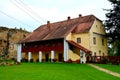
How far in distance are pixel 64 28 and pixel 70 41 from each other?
4.80 meters

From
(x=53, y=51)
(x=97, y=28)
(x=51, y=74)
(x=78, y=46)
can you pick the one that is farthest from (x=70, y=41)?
(x=51, y=74)

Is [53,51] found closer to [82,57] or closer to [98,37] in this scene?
[82,57]

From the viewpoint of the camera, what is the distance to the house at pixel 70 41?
43.0 meters

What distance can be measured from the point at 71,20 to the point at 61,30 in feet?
15.7

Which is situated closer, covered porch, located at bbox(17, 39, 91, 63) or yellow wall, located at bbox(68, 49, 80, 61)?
covered porch, located at bbox(17, 39, 91, 63)

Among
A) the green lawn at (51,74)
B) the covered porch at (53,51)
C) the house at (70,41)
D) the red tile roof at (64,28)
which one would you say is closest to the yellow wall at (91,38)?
the house at (70,41)

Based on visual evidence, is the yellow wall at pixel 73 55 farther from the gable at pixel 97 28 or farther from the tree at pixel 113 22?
the tree at pixel 113 22

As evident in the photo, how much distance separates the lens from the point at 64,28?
156ft

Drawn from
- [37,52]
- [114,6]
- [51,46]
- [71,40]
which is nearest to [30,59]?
[37,52]

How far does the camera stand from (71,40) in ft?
146

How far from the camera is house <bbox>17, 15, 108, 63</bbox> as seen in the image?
141 ft

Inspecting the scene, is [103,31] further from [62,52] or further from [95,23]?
[62,52]

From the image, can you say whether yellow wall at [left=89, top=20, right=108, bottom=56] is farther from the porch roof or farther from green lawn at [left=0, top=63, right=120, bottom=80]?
green lawn at [left=0, top=63, right=120, bottom=80]

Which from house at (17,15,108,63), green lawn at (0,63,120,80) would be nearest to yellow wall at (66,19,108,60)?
house at (17,15,108,63)
